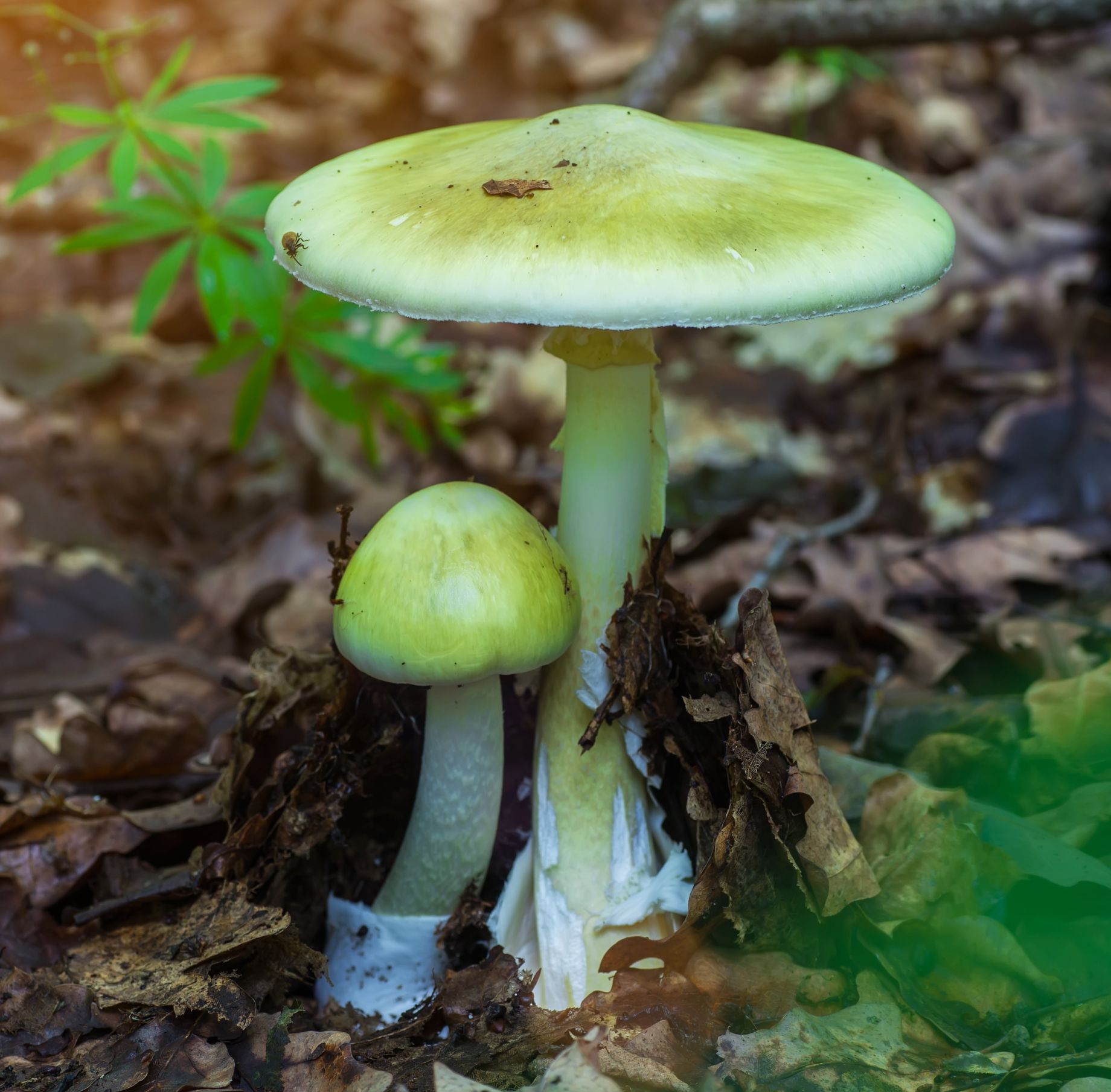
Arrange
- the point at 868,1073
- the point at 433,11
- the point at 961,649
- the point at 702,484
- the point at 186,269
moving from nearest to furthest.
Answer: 1. the point at 868,1073
2. the point at 961,649
3. the point at 702,484
4. the point at 186,269
5. the point at 433,11

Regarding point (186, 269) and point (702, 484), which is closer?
point (702, 484)

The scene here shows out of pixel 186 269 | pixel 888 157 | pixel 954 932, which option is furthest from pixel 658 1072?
pixel 888 157

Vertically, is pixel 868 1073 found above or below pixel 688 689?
below

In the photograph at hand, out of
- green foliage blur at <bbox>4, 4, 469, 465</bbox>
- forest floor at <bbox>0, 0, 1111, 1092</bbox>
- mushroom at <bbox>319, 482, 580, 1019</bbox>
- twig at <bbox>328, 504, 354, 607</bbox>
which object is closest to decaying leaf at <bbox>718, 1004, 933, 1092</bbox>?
forest floor at <bbox>0, 0, 1111, 1092</bbox>

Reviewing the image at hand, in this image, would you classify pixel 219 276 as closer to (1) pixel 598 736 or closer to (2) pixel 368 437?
(2) pixel 368 437

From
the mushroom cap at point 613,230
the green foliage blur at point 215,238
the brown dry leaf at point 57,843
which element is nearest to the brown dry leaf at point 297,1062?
the brown dry leaf at point 57,843

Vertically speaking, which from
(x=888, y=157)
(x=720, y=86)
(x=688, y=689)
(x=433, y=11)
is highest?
(x=433, y=11)

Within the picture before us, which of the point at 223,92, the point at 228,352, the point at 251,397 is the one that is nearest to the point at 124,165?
Result: the point at 223,92

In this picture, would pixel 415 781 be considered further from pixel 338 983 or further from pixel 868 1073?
pixel 868 1073

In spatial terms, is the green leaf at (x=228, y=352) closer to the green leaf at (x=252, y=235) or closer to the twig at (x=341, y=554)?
the green leaf at (x=252, y=235)
